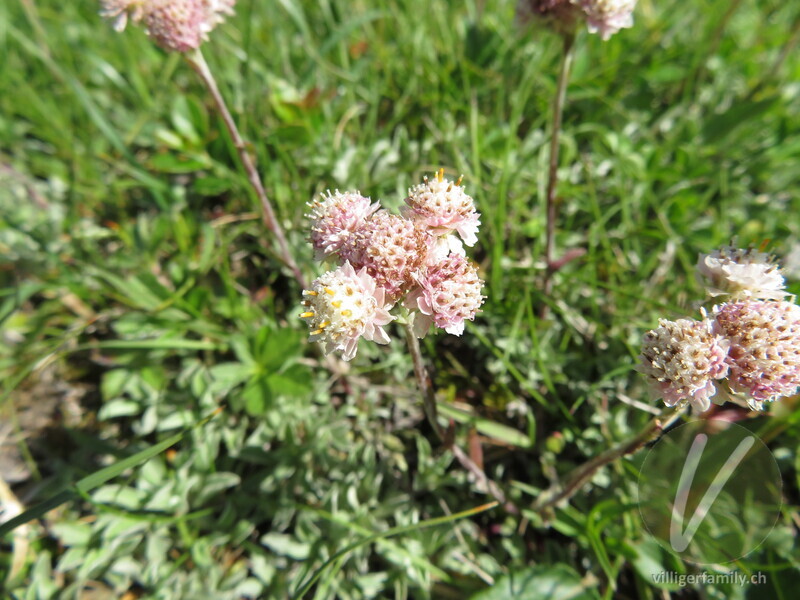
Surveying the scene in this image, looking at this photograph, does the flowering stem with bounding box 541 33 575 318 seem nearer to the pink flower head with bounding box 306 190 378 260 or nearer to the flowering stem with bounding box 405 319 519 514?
the flowering stem with bounding box 405 319 519 514

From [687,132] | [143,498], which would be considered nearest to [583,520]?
[143,498]

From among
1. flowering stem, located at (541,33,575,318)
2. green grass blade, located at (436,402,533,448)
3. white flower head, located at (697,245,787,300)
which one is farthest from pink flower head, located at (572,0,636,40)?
green grass blade, located at (436,402,533,448)

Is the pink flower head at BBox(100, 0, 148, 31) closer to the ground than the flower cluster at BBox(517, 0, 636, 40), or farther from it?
farther from it

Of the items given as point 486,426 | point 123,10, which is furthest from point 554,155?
point 123,10

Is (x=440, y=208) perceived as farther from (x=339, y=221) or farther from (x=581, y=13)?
(x=581, y=13)

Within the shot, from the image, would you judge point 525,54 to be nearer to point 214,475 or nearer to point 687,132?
point 687,132

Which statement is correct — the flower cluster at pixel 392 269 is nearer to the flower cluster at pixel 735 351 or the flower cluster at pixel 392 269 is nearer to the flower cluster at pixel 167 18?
the flower cluster at pixel 735 351
